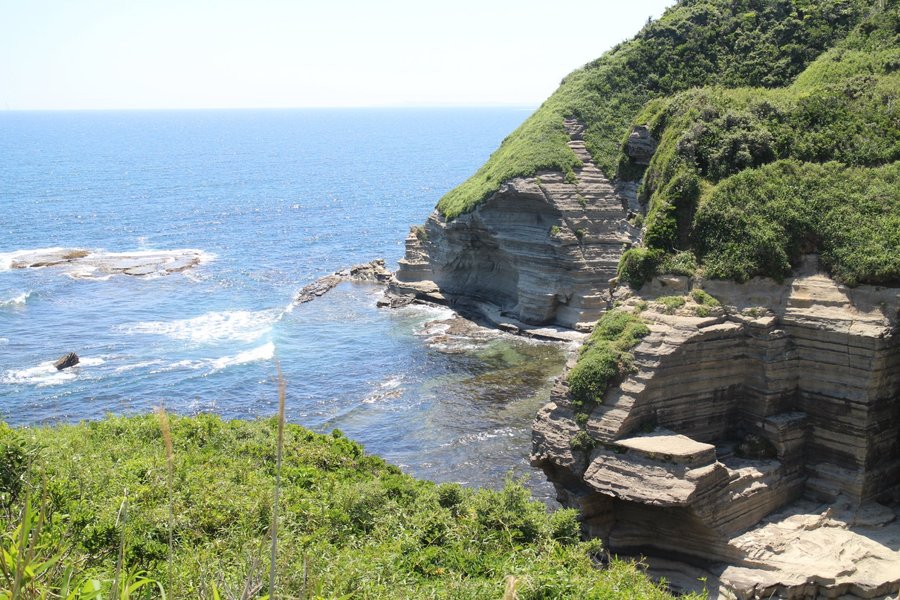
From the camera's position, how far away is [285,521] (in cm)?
2119

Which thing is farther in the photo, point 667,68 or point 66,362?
point 667,68

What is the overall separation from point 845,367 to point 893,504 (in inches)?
224

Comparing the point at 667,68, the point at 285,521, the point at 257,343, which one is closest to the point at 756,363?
the point at 285,521

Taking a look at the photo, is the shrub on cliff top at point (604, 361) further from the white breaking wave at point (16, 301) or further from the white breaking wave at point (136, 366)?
the white breaking wave at point (16, 301)

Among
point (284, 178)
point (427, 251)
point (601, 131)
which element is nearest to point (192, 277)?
point (427, 251)

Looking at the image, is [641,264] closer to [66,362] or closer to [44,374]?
[66,362]

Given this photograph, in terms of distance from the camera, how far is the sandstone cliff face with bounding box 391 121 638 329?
53719 millimetres

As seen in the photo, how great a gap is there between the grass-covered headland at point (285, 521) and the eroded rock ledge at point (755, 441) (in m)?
3.42

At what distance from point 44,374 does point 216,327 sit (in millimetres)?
12990

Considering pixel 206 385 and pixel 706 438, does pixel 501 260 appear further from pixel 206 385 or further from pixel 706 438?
pixel 706 438

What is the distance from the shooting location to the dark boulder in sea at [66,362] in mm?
51031

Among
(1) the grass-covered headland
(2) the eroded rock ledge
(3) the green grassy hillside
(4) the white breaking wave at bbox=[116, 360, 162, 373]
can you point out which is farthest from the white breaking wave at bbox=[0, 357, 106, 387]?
(2) the eroded rock ledge

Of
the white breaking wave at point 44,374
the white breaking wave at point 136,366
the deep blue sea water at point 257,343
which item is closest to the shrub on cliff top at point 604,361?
the deep blue sea water at point 257,343

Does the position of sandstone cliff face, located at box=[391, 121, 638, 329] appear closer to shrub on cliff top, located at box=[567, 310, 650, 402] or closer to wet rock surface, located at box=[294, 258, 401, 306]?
wet rock surface, located at box=[294, 258, 401, 306]
